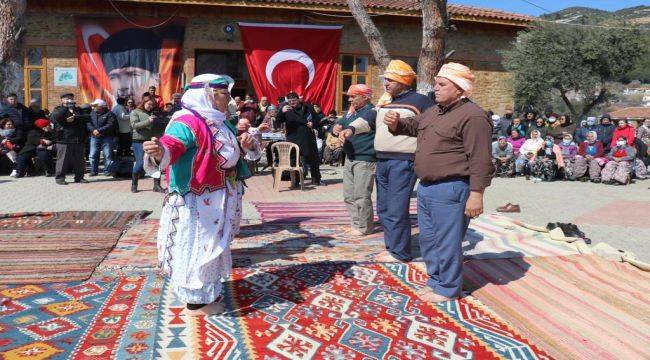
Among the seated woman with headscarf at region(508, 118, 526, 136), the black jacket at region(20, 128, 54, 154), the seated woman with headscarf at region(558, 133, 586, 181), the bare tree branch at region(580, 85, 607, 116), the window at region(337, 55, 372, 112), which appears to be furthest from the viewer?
the bare tree branch at region(580, 85, 607, 116)

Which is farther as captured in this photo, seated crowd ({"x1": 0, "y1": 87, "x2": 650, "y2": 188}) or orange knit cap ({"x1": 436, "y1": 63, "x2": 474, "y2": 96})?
seated crowd ({"x1": 0, "y1": 87, "x2": 650, "y2": 188})

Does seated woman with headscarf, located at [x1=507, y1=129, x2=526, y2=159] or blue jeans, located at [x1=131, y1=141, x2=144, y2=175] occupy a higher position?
seated woman with headscarf, located at [x1=507, y1=129, x2=526, y2=159]

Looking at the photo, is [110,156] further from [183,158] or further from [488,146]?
[488,146]

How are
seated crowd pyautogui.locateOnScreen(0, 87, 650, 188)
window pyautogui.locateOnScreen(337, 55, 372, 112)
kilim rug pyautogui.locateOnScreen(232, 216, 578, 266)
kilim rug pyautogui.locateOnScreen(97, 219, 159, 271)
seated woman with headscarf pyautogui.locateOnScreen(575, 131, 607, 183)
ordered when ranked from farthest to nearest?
window pyautogui.locateOnScreen(337, 55, 372, 112) < seated woman with headscarf pyautogui.locateOnScreen(575, 131, 607, 183) < seated crowd pyautogui.locateOnScreen(0, 87, 650, 188) < kilim rug pyautogui.locateOnScreen(232, 216, 578, 266) < kilim rug pyautogui.locateOnScreen(97, 219, 159, 271)

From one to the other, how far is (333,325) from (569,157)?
11244 millimetres

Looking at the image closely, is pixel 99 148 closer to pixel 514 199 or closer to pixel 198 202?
pixel 514 199

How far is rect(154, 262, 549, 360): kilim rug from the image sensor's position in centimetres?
337

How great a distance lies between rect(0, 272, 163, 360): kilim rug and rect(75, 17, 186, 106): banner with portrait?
42.4ft

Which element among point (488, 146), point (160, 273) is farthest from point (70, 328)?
point (488, 146)

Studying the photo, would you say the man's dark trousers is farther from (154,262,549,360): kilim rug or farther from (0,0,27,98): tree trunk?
(154,262,549,360): kilim rug

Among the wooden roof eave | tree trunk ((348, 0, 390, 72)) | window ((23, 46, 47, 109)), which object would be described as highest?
the wooden roof eave

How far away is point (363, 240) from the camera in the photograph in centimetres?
617

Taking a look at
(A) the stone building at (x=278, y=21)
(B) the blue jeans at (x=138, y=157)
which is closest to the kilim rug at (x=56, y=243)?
(B) the blue jeans at (x=138, y=157)

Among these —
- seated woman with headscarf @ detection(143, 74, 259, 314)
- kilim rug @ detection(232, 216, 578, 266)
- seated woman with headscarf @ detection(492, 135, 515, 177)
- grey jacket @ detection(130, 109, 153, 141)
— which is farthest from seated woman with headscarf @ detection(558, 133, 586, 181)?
seated woman with headscarf @ detection(143, 74, 259, 314)
